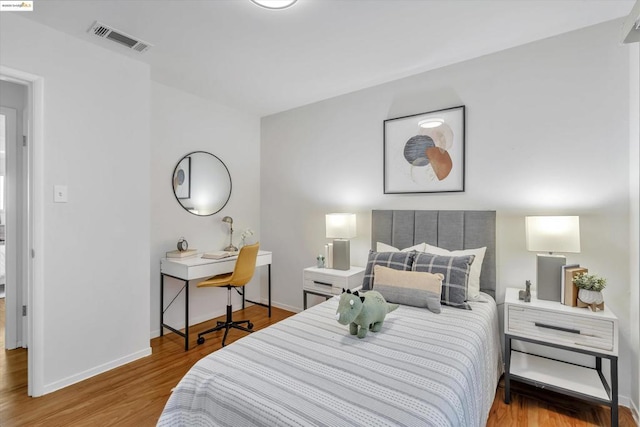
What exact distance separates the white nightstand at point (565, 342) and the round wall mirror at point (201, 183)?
3055 mm

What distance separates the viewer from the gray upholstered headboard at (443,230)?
2.52m

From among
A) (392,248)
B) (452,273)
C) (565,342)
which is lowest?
(565,342)

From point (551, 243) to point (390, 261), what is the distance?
3.54 feet

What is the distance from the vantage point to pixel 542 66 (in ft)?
7.73

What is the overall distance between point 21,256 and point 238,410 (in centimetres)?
296

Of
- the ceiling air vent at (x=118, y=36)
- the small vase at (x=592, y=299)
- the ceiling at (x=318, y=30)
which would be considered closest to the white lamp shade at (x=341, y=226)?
the ceiling at (x=318, y=30)

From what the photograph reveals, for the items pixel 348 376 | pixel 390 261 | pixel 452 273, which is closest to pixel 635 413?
pixel 452 273

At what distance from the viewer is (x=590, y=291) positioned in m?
1.94

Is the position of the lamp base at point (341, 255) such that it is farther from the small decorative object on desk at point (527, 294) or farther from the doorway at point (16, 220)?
the doorway at point (16, 220)

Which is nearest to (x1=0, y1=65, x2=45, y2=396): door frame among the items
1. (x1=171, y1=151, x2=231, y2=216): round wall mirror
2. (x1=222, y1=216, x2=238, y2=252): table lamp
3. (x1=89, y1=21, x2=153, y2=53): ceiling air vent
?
(x1=89, y1=21, x2=153, y2=53): ceiling air vent

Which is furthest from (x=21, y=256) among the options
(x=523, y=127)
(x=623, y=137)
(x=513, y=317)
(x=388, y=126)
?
(x=623, y=137)

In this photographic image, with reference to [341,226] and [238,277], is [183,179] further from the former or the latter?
[341,226]

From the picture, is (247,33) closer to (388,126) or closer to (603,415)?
(388,126)

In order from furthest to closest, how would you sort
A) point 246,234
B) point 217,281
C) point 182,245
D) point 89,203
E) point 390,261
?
point 246,234, point 182,245, point 217,281, point 390,261, point 89,203
